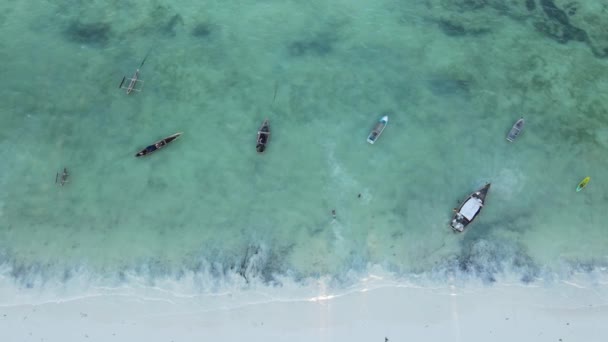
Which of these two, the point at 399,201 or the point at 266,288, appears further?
the point at 399,201

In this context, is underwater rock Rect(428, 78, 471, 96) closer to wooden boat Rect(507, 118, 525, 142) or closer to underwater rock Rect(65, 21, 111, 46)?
wooden boat Rect(507, 118, 525, 142)

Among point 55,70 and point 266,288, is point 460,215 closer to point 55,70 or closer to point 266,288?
point 266,288

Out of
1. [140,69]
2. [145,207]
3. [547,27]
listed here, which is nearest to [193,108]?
[140,69]

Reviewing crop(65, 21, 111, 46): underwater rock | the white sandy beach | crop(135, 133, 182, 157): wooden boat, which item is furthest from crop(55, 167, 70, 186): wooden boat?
crop(65, 21, 111, 46): underwater rock

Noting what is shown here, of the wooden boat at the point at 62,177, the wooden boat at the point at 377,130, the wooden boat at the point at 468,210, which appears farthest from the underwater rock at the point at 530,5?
the wooden boat at the point at 62,177

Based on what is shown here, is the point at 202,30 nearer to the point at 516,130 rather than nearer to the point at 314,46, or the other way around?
the point at 314,46

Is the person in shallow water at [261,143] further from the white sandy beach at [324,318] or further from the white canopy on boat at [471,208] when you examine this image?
the white canopy on boat at [471,208]
